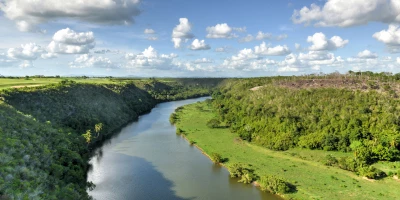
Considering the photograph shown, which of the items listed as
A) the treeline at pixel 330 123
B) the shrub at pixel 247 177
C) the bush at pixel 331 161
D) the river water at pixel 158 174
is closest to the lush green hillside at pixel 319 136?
the treeline at pixel 330 123

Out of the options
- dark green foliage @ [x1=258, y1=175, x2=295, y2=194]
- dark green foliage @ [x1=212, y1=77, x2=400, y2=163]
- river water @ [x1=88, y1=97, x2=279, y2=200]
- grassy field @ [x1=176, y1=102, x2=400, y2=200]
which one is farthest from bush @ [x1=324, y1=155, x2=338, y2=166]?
river water @ [x1=88, y1=97, x2=279, y2=200]

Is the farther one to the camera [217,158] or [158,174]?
[217,158]

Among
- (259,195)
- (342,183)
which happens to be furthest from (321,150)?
(259,195)

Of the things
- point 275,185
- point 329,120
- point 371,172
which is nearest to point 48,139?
point 275,185

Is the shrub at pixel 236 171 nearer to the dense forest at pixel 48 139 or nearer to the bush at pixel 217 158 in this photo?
the bush at pixel 217 158

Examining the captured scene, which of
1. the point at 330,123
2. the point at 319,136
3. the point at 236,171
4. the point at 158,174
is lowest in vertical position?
the point at 158,174

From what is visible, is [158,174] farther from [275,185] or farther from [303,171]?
[303,171]
